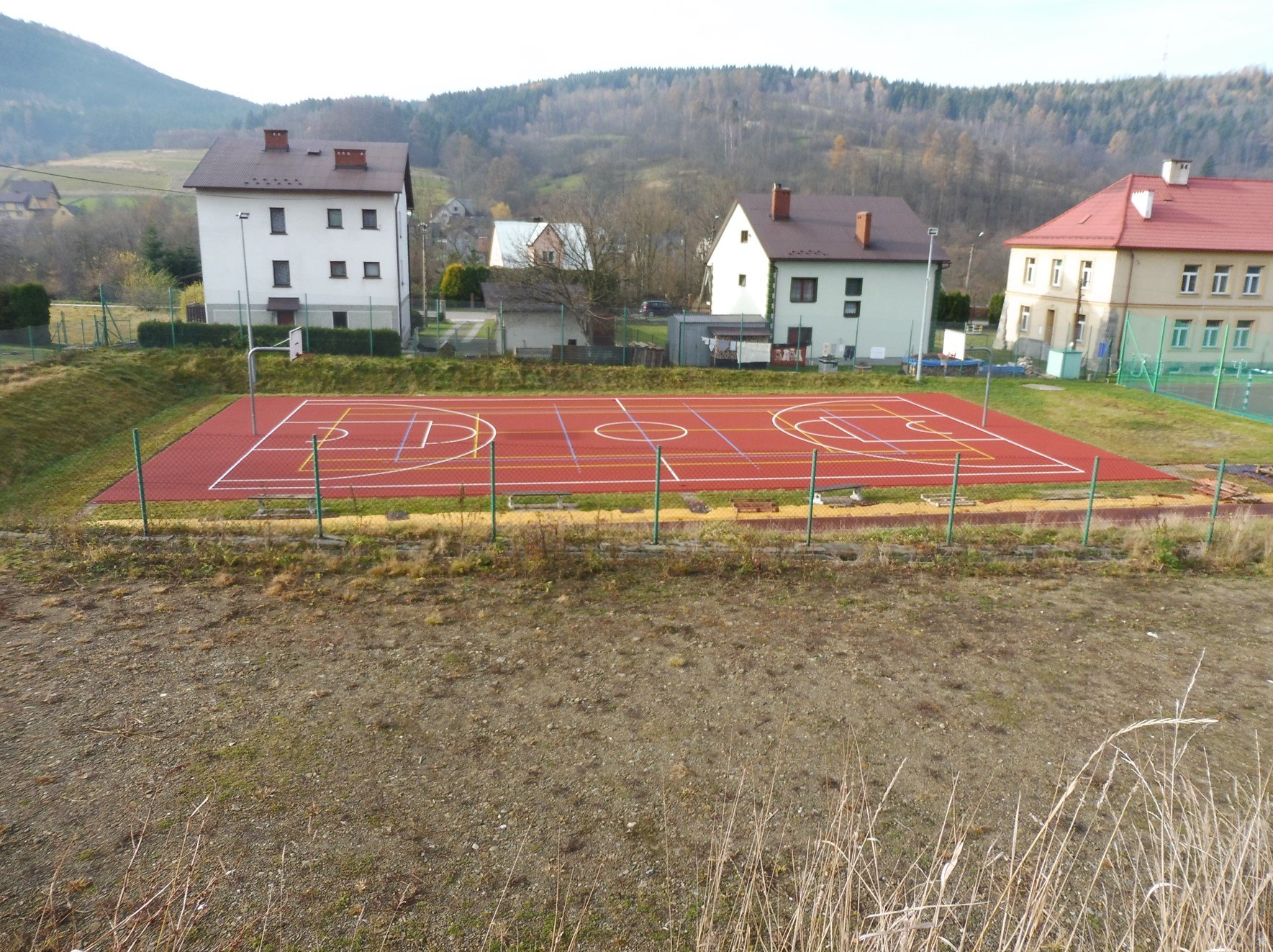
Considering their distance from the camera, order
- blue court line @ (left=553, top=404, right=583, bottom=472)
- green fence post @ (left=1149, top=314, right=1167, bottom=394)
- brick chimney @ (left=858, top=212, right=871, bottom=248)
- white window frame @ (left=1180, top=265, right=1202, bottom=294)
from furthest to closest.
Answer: brick chimney @ (left=858, top=212, right=871, bottom=248)
white window frame @ (left=1180, top=265, right=1202, bottom=294)
green fence post @ (left=1149, top=314, right=1167, bottom=394)
blue court line @ (left=553, top=404, right=583, bottom=472)

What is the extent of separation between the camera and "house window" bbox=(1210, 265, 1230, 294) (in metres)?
39.7

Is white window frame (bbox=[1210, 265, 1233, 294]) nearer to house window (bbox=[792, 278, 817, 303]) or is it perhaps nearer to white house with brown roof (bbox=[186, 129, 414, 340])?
house window (bbox=[792, 278, 817, 303])

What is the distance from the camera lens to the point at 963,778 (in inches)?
332

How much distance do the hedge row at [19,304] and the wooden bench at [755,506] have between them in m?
30.4

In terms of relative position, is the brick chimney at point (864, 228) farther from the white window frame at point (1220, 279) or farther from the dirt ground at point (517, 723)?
the dirt ground at point (517, 723)

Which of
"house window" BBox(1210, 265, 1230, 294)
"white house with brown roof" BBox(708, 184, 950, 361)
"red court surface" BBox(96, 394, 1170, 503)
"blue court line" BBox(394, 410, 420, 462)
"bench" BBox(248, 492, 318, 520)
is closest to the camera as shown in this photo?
"bench" BBox(248, 492, 318, 520)

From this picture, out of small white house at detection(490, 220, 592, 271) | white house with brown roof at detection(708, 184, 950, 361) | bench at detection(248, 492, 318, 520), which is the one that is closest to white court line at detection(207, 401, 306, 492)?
bench at detection(248, 492, 318, 520)

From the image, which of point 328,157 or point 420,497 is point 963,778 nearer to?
point 420,497

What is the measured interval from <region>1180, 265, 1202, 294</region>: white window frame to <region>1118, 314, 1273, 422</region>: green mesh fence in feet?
4.20

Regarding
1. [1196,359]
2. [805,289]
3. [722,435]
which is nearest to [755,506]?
[722,435]

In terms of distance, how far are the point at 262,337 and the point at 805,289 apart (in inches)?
938

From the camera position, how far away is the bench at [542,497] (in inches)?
731

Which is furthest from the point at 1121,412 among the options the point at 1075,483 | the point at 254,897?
the point at 254,897

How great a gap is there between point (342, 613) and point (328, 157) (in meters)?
37.6
